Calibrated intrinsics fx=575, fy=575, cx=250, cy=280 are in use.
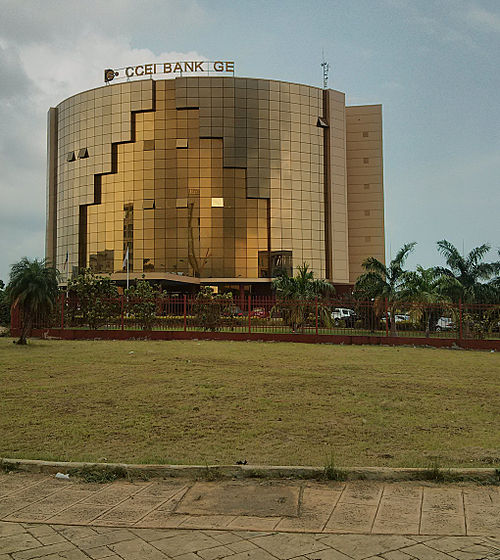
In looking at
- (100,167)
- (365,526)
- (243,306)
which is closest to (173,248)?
(100,167)

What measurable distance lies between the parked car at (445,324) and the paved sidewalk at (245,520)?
20.3m

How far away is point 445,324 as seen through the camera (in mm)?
24938

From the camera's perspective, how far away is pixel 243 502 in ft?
17.2

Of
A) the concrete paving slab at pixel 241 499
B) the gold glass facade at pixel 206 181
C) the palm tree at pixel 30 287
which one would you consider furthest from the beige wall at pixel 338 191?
the concrete paving slab at pixel 241 499

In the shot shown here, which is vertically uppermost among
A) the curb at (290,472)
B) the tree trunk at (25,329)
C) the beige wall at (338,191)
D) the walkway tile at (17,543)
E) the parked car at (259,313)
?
the beige wall at (338,191)

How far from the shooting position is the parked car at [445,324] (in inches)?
979

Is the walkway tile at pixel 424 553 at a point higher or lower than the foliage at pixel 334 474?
lower

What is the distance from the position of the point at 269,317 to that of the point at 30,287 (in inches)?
395

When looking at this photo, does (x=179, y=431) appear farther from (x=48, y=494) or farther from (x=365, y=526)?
(x=365, y=526)

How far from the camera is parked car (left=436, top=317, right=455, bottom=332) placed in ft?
81.6

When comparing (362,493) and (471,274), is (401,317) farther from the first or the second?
(362,493)

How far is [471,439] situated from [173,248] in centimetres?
5572

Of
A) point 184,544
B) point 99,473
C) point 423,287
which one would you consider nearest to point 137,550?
point 184,544

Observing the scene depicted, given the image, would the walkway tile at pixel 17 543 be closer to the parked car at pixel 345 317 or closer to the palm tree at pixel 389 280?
the parked car at pixel 345 317
